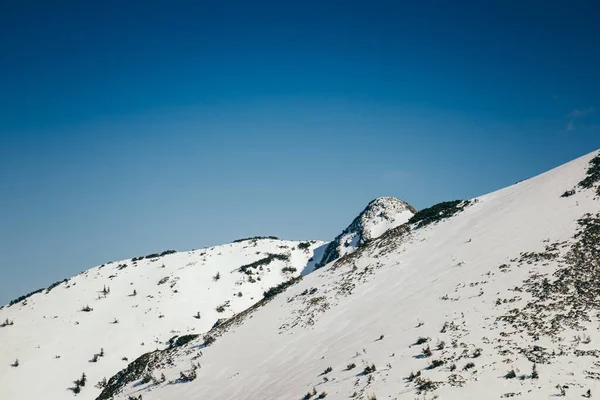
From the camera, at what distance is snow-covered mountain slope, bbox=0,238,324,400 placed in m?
42.3

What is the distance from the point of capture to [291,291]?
128ft

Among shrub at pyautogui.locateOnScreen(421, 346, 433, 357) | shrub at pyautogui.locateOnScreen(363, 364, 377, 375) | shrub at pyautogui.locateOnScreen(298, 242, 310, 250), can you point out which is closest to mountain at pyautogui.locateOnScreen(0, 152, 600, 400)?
shrub at pyautogui.locateOnScreen(363, 364, 377, 375)

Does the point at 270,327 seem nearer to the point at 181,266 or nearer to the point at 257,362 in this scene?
the point at 257,362

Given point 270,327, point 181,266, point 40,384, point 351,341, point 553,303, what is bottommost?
point 553,303

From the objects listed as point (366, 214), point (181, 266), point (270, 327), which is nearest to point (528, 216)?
point (270, 327)

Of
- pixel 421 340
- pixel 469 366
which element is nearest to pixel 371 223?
pixel 421 340

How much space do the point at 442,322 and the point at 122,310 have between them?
163 feet

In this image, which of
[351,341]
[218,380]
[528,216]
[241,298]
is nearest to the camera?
[351,341]

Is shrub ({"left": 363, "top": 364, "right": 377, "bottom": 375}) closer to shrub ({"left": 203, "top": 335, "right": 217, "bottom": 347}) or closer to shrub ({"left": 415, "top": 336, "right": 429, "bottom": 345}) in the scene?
shrub ({"left": 415, "top": 336, "right": 429, "bottom": 345})

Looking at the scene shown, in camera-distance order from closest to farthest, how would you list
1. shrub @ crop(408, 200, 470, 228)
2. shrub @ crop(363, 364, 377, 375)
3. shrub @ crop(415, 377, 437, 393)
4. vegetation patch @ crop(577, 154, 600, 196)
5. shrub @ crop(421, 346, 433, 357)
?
shrub @ crop(415, 377, 437, 393), shrub @ crop(421, 346, 433, 357), shrub @ crop(363, 364, 377, 375), vegetation patch @ crop(577, 154, 600, 196), shrub @ crop(408, 200, 470, 228)

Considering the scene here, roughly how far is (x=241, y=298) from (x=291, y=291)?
21307mm

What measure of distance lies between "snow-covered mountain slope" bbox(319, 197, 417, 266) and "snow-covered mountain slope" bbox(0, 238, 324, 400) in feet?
32.6

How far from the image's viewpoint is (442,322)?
1941 cm

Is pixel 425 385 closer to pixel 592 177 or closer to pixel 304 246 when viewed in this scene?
pixel 592 177
